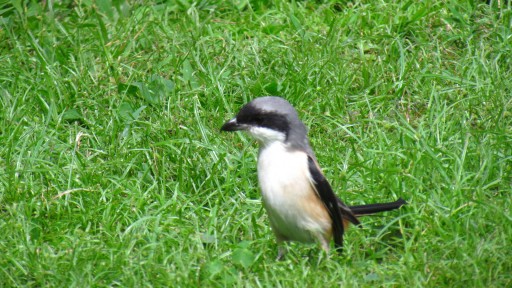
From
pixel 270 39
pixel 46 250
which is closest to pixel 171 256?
pixel 46 250

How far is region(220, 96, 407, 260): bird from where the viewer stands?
5.29 meters

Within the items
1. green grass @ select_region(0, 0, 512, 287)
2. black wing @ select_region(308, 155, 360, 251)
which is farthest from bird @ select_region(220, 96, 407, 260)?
green grass @ select_region(0, 0, 512, 287)

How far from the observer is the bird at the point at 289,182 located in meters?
5.29

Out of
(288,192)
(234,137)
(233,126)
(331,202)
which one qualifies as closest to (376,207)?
(331,202)

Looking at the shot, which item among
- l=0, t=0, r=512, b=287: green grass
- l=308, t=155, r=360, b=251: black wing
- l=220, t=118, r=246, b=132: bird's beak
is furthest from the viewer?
l=220, t=118, r=246, b=132: bird's beak

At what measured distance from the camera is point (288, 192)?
527cm

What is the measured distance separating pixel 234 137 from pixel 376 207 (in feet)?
5.30

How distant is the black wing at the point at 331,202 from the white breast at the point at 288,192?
38mm

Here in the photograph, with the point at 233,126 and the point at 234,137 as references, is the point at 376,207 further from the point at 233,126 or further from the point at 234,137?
the point at 234,137

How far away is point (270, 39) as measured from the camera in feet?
25.9

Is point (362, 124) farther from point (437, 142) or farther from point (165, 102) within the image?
point (165, 102)

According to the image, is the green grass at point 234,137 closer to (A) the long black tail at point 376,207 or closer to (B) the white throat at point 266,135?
(A) the long black tail at point 376,207

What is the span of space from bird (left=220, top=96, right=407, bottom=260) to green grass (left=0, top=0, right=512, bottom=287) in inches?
5.1

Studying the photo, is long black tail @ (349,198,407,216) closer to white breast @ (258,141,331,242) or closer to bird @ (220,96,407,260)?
bird @ (220,96,407,260)
